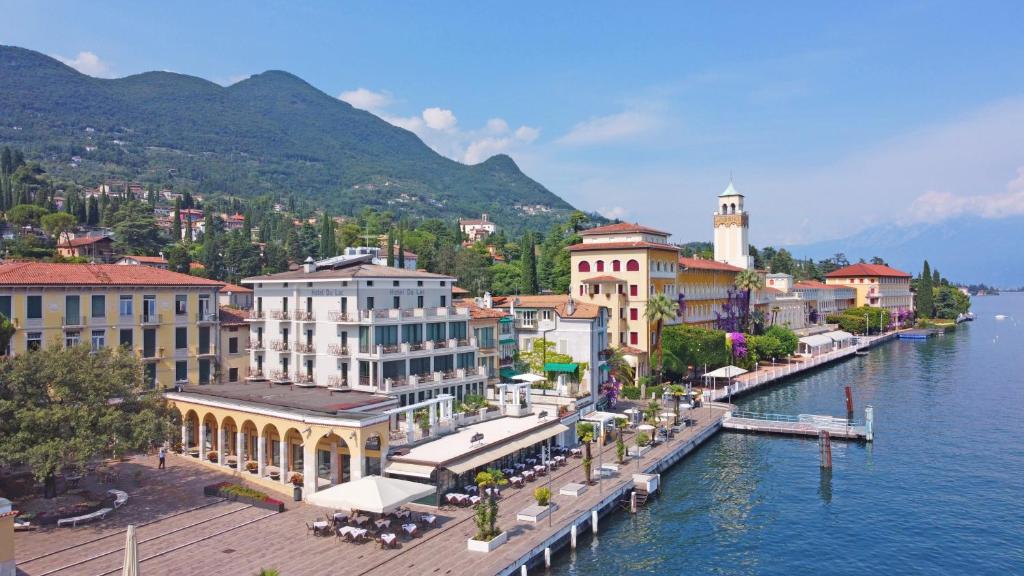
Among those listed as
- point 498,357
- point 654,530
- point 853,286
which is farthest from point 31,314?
point 853,286

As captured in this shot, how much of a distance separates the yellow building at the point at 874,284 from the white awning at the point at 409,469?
14232cm

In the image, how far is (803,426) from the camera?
187 ft

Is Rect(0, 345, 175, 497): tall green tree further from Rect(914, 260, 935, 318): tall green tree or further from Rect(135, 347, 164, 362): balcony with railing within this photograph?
Rect(914, 260, 935, 318): tall green tree

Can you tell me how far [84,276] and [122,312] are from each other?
10.2 feet

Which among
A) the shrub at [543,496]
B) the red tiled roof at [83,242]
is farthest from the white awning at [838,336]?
the red tiled roof at [83,242]

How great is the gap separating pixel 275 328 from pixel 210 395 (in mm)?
8716

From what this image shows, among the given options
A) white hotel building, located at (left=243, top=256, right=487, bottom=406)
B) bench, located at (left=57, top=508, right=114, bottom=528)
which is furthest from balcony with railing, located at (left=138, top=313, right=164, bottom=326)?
bench, located at (left=57, top=508, right=114, bottom=528)

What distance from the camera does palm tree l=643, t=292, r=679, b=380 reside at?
239 ft

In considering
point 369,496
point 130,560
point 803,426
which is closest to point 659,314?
point 803,426

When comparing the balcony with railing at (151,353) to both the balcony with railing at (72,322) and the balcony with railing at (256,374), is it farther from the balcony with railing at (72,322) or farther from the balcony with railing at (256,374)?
the balcony with railing at (256,374)

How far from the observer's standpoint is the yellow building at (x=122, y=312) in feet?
137

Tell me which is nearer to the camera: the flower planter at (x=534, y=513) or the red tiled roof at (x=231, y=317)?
the flower planter at (x=534, y=513)

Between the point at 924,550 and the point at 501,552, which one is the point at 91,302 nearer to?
the point at 501,552

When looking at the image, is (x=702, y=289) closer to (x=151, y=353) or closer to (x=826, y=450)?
(x=826, y=450)
